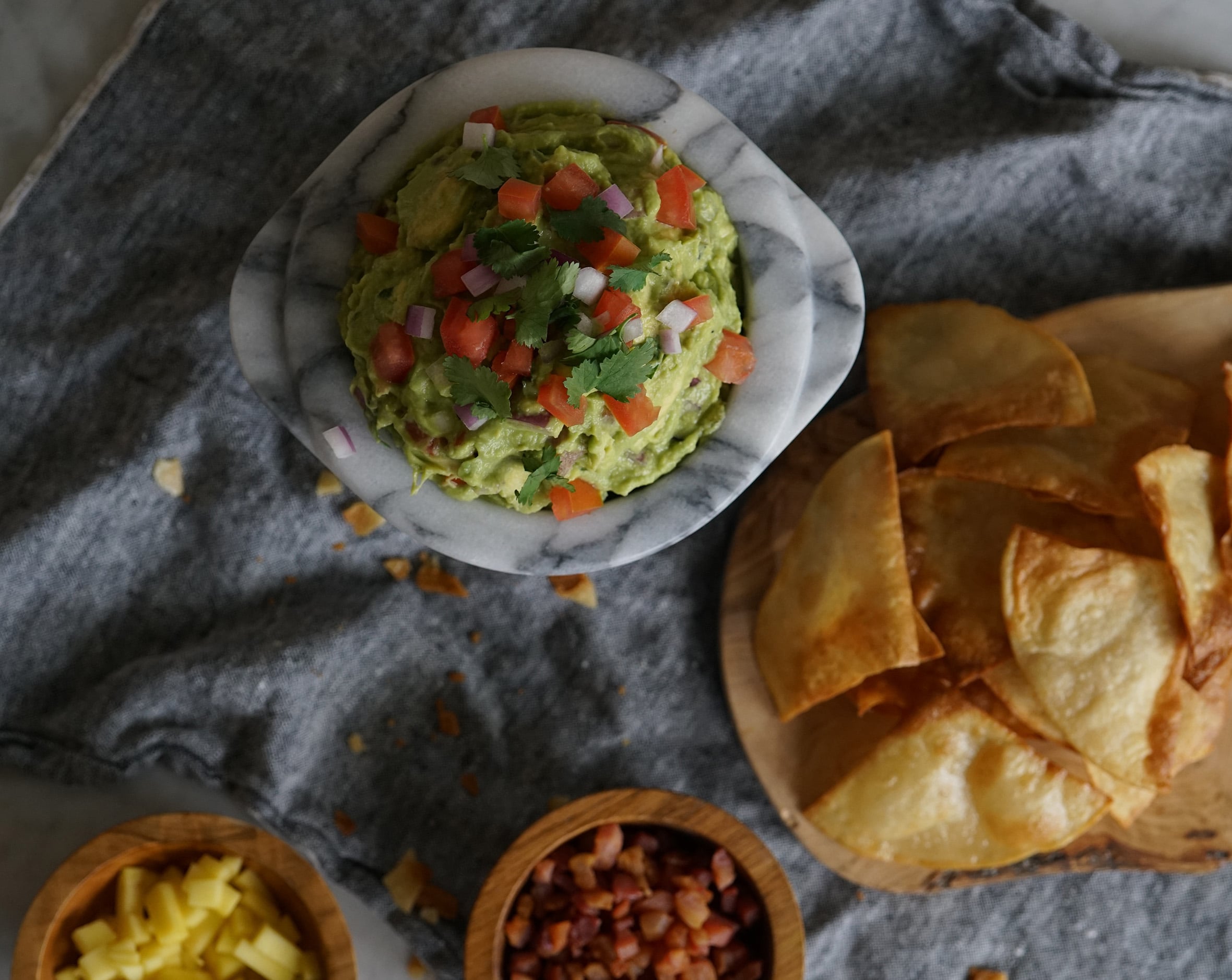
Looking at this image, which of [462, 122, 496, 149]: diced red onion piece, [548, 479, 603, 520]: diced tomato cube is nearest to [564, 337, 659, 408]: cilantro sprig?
[548, 479, 603, 520]: diced tomato cube

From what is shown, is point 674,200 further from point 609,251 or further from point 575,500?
point 575,500

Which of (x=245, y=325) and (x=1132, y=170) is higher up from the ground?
(x=245, y=325)

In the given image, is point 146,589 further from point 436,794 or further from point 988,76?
point 988,76

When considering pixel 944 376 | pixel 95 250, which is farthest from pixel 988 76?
pixel 95 250

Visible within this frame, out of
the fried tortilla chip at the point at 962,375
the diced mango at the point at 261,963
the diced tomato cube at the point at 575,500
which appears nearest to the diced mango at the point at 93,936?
the diced mango at the point at 261,963

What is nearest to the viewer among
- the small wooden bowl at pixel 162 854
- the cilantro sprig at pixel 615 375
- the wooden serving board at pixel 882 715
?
the cilantro sprig at pixel 615 375

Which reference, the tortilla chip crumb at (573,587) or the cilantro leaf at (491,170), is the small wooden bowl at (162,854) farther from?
the cilantro leaf at (491,170)
